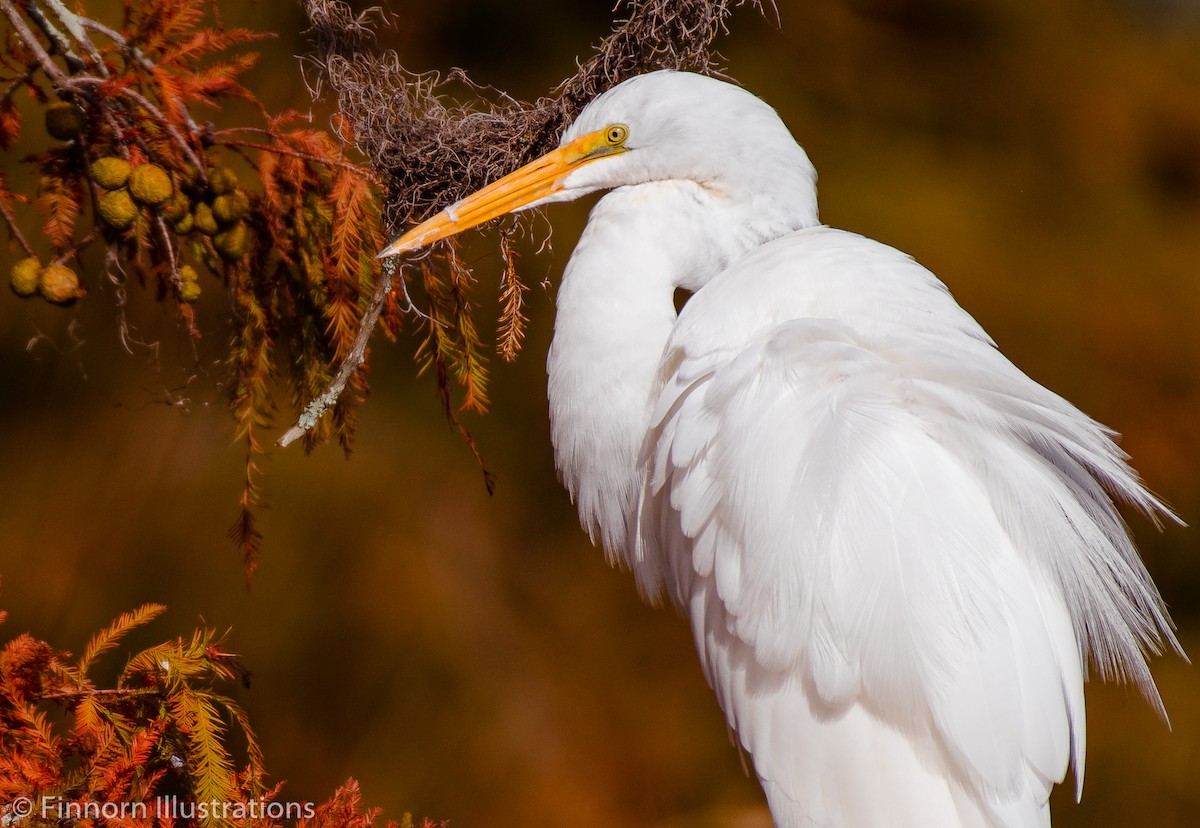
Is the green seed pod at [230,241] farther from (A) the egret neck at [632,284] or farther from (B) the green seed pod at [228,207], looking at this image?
(A) the egret neck at [632,284]

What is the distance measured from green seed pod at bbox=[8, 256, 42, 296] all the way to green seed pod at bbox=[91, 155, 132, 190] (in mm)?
86

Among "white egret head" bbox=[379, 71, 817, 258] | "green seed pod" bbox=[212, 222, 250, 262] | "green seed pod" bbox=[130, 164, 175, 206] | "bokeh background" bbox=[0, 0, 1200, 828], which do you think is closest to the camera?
"green seed pod" bbox=[130, 164, 175, 206]

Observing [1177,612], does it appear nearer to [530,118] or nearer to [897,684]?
[897,684]

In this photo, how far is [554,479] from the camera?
1.87 m

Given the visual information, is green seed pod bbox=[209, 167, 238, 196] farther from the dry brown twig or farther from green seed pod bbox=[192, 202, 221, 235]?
the dry brown twig

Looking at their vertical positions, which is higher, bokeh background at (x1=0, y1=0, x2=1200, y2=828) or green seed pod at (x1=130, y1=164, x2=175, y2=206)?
green seed pod at (x1=130, y1=164, x2=175, y2=206)

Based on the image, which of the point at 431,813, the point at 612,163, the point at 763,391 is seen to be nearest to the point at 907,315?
the point at 763,391

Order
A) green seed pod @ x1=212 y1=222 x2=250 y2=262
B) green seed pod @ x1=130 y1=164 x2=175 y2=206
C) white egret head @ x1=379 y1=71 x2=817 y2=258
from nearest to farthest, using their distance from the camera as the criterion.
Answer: green seed pod @ x1=130 y1=164 x2=175 y2=206 < green seed pod @ x1=212 y1=222 x2=250 y2=262 < white egret head @ x1=379 y1=71 x2=817 y2=258

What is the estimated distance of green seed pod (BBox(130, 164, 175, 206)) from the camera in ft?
→ 2.40

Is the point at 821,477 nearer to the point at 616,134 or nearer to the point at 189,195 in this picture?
the point at 616,134

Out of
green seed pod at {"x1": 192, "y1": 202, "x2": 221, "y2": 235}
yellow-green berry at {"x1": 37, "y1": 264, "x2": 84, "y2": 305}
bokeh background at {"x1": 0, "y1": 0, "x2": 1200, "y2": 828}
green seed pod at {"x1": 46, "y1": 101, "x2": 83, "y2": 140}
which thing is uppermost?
green seed pod at {"x1": 46, "y1": 101, "x2": 83, "y2": 140}

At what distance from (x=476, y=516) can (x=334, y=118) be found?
2.97ft

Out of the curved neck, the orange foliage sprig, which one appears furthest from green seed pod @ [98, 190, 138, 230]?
the curved neck

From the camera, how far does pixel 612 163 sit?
1.01m
